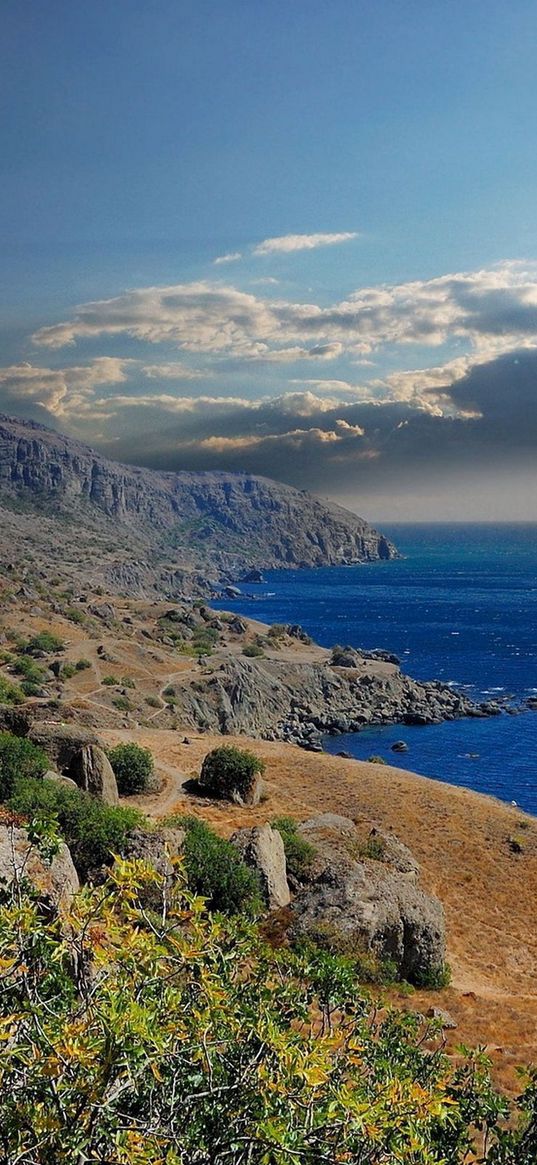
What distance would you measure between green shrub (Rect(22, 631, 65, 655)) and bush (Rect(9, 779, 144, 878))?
55.1 meters

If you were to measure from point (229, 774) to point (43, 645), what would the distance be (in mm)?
49511

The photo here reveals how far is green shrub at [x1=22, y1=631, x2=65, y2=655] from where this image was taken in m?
77.1

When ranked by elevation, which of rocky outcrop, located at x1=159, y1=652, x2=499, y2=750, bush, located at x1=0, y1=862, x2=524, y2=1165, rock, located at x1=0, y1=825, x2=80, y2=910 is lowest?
rocky outcrop, located at x1=159, y1=652, x2=499, y2=750

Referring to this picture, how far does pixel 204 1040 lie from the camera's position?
548 cm

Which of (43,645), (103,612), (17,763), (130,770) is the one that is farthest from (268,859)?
(103,612)

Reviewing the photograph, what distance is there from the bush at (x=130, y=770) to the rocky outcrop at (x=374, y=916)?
14.3 meters

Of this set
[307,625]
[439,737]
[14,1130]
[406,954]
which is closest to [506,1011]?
[406,954]

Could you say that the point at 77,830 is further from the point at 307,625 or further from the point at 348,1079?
the point at 307,625

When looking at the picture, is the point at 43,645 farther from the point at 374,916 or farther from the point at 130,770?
the point at 374,916

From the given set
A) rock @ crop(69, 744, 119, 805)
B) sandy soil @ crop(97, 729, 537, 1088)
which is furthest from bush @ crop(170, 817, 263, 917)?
rock @ crop(69, 744, 119, 805)

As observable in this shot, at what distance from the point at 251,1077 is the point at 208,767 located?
1212 inches

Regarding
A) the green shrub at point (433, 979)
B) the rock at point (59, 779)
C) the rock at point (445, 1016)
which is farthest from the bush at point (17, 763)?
the rock at point (445, 1016)

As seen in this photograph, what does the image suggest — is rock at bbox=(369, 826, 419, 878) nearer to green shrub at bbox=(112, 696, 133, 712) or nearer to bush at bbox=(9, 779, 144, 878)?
bush at bbox=(9, 779, 144, 878)

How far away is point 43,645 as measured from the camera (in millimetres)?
78188
